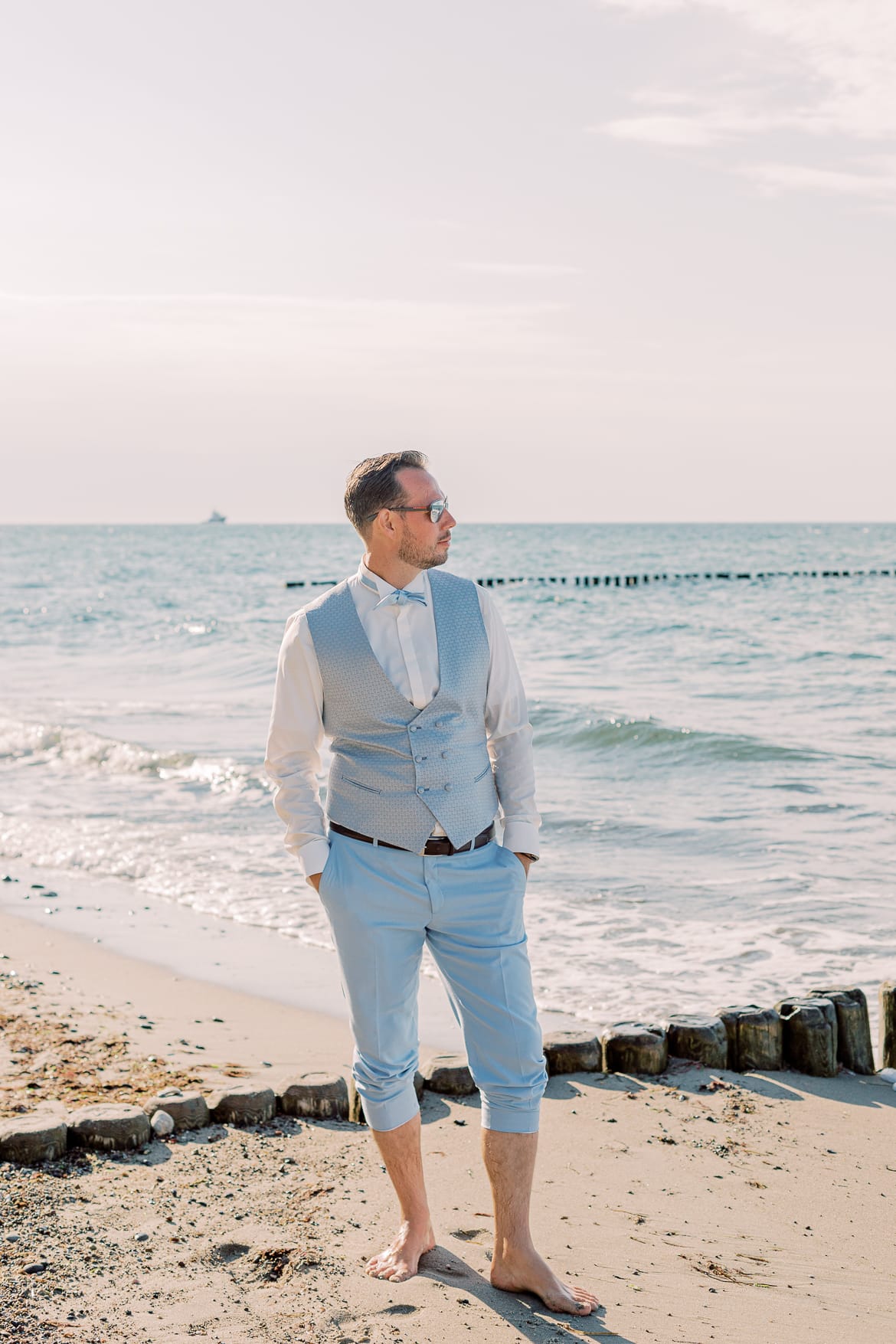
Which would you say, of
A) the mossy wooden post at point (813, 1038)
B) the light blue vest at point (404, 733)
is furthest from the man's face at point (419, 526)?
the mossy wooden post at point (813, 1038)

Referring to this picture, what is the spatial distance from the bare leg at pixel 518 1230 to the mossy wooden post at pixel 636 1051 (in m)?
1.84

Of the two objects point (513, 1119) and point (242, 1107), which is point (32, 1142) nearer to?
point (242, 1107)

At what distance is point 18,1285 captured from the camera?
11.3 feet

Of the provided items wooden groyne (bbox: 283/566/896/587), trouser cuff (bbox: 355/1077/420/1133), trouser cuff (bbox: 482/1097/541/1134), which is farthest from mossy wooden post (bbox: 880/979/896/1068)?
wooden groyne (bbox: 283/566/896/587)

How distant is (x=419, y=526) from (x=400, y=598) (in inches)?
8.0

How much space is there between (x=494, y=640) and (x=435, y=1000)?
12.5ft

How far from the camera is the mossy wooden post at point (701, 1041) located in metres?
5.28

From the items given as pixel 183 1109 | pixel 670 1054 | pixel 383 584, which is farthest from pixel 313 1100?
pixel 383 584

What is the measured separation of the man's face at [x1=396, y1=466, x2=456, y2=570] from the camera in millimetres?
3359

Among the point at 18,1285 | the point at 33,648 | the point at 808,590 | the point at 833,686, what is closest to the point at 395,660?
A: the point at 18,1285

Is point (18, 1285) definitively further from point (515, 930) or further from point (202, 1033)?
point (202, 1033)

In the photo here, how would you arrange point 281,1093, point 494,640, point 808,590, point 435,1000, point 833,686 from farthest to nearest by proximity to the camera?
point 808,590 → point 833,686 → point 435,1000 → point 281,1093 → point 494,640

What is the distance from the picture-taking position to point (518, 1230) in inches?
134

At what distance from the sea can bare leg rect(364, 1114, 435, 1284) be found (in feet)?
9.69
